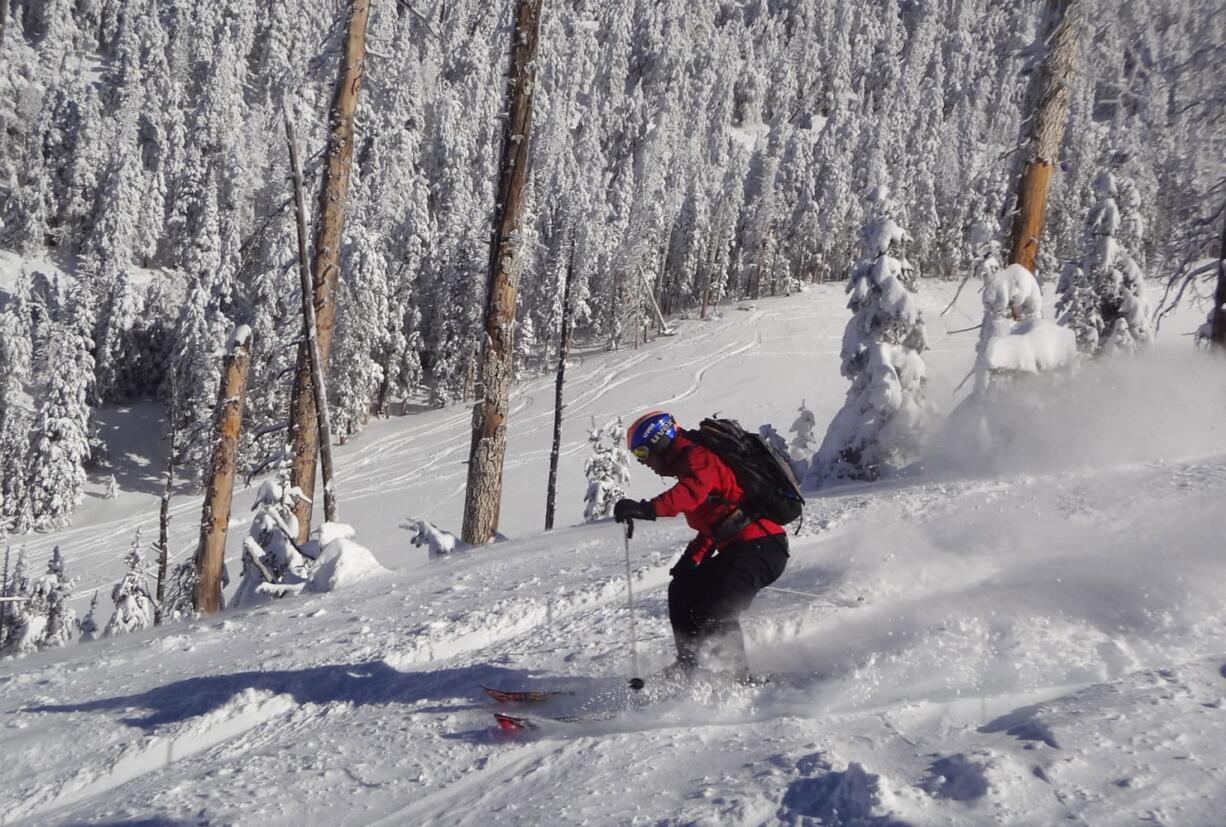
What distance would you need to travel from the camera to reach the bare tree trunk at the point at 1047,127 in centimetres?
1060

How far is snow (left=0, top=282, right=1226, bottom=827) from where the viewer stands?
301 centimetres

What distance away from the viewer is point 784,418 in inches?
2003

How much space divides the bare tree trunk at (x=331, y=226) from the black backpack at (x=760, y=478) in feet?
24.6

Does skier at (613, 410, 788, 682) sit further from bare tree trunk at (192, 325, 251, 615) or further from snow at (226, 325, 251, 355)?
bare tree trunk at (192, 325, 251, 615)

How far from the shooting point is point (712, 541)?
15.7 ft

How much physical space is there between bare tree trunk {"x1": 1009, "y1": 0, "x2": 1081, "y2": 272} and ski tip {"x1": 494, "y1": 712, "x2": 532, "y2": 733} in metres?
9.79

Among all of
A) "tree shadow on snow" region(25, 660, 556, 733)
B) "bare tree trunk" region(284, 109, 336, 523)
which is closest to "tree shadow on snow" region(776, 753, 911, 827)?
"tree shadow on snow" region(25, 660, 556, 733)

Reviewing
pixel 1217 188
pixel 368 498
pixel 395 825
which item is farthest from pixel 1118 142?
pixel 368 498

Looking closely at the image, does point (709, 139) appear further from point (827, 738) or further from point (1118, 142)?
point (827, 738)

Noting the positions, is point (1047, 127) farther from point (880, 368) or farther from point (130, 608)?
point (130, 608)

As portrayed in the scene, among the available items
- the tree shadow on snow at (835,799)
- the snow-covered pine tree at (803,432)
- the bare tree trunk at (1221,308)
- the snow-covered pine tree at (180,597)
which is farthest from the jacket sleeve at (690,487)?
the snow-covered pine tree at (803,432)

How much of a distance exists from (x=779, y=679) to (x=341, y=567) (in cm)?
481

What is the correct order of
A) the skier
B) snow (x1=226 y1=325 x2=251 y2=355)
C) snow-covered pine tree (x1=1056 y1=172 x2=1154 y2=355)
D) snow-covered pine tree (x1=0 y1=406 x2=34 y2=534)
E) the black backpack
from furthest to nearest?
snow-covered pine tree (x1=0 y1=406 x2=34 y2=534)
snow-covered pine tree (x1=1056 y1=172 x2=1154 y2=355)
snow (x1=226 y1=325 x2=251 y2=355)
the black backpack
the skier

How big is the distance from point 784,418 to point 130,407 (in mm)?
50295
